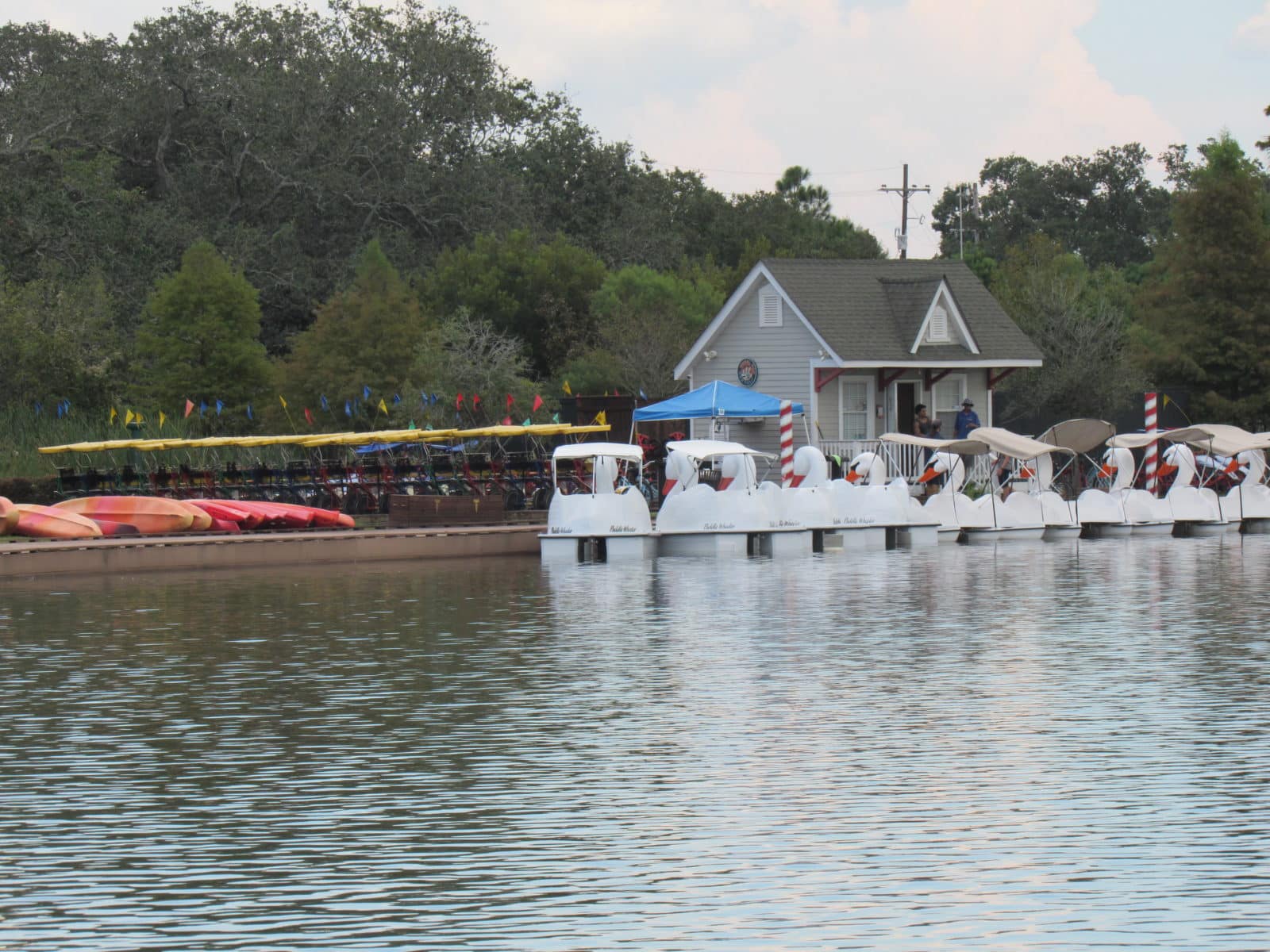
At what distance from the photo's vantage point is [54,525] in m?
36.0

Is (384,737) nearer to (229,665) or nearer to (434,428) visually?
(229,665)

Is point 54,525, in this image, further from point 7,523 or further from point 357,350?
point 357,350

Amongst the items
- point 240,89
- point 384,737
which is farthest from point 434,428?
point 384,737

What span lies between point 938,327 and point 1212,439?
10037mm

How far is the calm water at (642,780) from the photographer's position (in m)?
9.76

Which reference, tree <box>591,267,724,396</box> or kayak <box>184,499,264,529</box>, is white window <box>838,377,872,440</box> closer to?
tree <box>591,267,724,396</box>

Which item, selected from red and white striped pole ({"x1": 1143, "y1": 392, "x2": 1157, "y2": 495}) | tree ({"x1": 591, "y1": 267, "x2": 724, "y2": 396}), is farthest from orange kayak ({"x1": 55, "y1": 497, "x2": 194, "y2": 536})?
tree ({"x1": 591, "y1": 267, "x2": 724, "y2": 396})

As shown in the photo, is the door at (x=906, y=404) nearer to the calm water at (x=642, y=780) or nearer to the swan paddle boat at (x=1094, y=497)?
the swan paddle boat at (x=1094, y=497)

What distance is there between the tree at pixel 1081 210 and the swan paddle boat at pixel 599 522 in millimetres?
91154

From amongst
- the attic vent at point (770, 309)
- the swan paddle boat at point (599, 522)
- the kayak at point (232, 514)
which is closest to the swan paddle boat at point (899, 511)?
the swan paddle boat at point (599, 522)

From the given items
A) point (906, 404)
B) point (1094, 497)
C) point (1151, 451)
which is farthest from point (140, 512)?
point (1151, 451)

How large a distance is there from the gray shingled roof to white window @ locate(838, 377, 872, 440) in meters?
1.20

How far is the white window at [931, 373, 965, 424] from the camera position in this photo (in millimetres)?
51875

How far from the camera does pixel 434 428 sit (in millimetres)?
49188
